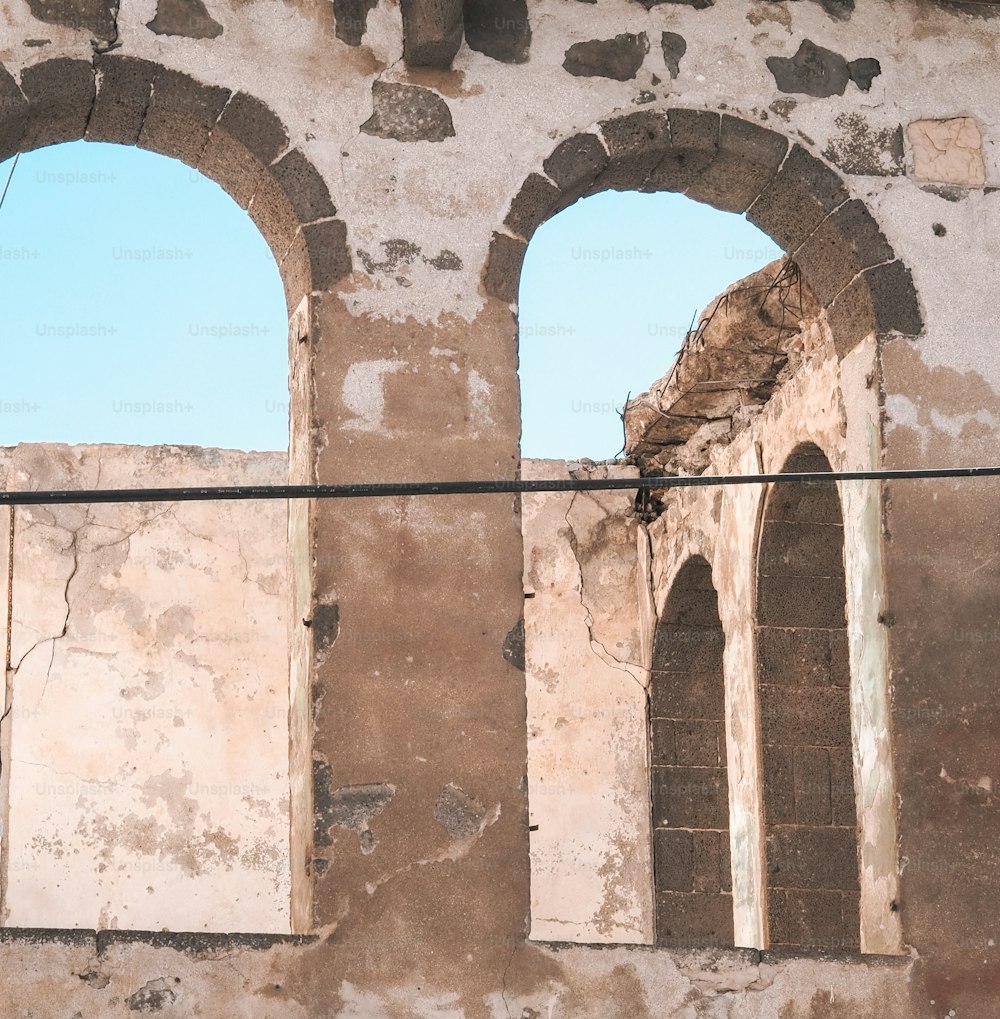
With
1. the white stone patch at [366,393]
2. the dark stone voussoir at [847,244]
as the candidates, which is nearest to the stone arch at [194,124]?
the white stone patch at [366,393]

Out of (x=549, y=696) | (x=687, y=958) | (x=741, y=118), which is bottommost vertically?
(x=687, y=958)

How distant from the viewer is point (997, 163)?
19.4ft

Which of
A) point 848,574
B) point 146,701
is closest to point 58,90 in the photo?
point 848,574

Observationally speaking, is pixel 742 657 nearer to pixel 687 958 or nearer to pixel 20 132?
pixel 687 958

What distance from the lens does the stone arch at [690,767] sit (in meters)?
9.16

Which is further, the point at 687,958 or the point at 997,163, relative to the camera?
the point at 997,163

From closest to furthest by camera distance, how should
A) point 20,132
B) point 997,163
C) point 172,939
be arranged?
point 172,939
point 20,132
point 997,163

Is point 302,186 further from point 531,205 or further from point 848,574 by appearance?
point 848,574

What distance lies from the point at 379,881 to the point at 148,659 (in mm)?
5347

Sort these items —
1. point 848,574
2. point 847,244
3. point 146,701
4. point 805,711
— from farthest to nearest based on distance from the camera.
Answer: point 146,701 → point 805,711 → point 848,574 → point 847,244

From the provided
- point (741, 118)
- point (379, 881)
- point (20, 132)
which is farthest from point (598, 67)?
point (379, 881)

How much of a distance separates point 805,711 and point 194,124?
4.05m

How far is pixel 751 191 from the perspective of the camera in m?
5.92

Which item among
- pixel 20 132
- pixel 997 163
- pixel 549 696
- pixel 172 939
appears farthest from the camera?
pixel 549 696
